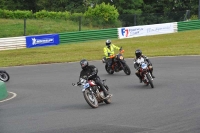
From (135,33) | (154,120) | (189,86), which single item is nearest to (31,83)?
(189,86)

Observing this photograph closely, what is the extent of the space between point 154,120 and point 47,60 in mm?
20315

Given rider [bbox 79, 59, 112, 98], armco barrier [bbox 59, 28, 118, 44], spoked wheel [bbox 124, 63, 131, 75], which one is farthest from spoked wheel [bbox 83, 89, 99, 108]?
armco barrier [bbox 59, 28, 118, 44]

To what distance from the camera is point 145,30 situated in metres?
43.5

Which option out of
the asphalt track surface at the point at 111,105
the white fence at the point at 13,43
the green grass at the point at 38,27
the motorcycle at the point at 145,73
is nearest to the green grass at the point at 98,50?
the white fence at the point at 13,43

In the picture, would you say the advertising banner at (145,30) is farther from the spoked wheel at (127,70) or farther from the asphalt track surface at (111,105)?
the spoked wheel at (127,70)

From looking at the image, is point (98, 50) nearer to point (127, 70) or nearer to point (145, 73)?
point (127, 70)

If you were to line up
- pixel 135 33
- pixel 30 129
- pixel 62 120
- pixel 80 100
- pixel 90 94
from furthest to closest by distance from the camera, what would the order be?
pixel 135 33 → pixel 80 100 → pixel 90 94 → pixel 62 120 → pixel 30 129

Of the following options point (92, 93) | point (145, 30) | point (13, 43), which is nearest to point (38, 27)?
point (13, 43)

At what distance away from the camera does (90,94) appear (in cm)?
1352

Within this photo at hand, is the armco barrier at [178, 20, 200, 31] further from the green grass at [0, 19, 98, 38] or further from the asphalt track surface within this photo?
the asphalt track surface

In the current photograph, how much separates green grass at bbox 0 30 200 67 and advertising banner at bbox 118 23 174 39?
86cm

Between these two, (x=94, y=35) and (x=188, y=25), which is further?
(x=188, y=25)

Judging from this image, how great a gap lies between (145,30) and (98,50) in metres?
9.08

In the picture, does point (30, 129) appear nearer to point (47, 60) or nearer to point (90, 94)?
point (90, 94)
